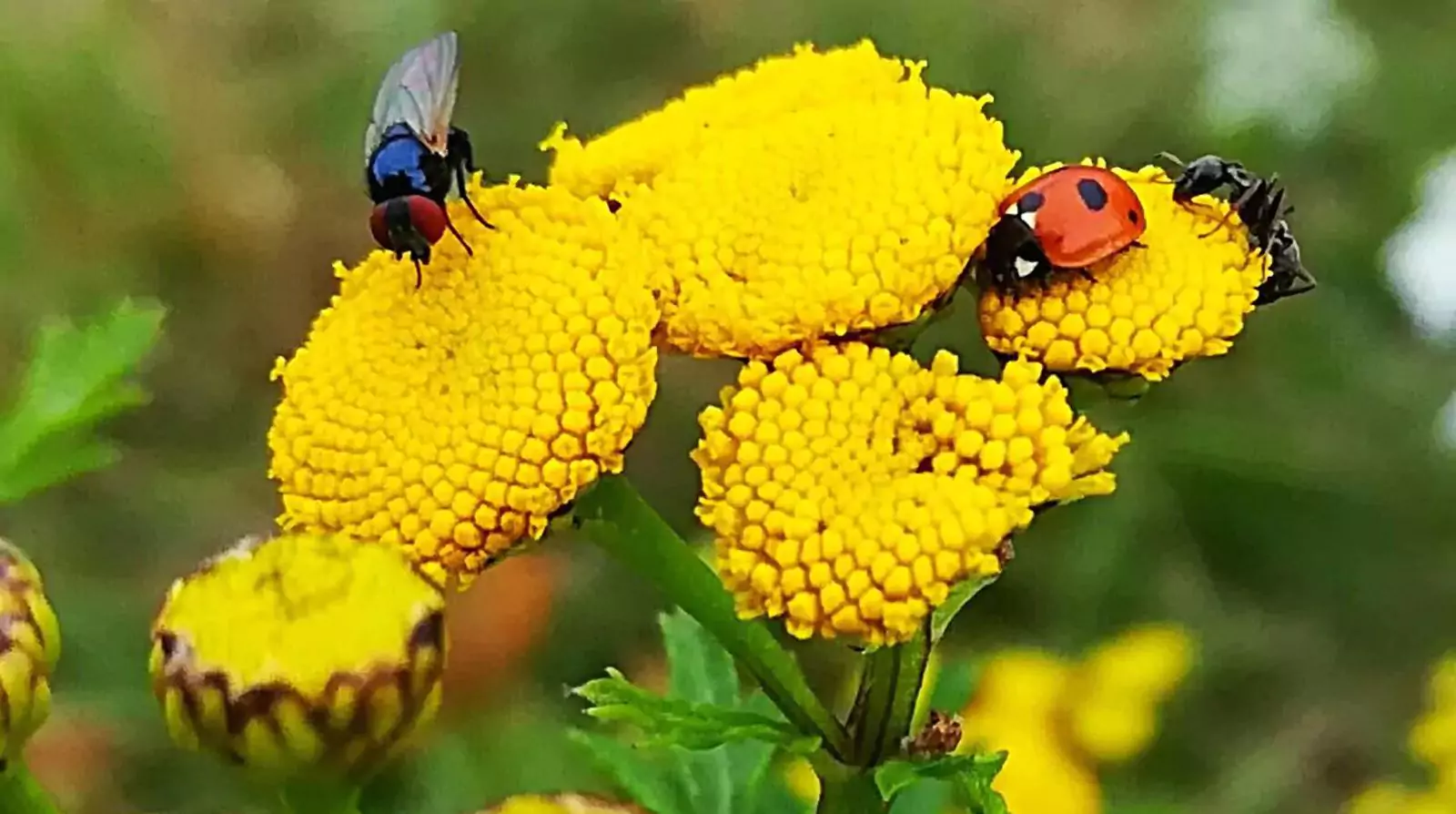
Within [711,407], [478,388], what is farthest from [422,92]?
[711,407]

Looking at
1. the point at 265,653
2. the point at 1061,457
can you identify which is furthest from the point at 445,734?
the point at 1061,457

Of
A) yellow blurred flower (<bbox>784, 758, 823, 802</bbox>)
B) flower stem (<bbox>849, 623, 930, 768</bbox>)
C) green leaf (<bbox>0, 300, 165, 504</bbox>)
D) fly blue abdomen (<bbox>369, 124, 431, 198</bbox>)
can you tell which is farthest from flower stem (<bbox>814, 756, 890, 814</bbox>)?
yellow blurred flower (<bbox>784, 758, 823, 802</bbox>)

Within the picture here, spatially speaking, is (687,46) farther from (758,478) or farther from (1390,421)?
(758,478)

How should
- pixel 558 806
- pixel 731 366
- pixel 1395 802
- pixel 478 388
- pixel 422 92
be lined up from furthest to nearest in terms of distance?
1. pixel 731 366
2. pixel 1395 802
3. pixel 558 806
4. pixel 422 92
5. pixel 478 388

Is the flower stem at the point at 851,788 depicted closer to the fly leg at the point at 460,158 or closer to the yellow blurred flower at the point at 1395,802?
the fly leg at the point at 460,158

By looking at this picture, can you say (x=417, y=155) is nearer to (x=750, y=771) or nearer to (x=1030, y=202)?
(x=1030, y=202)

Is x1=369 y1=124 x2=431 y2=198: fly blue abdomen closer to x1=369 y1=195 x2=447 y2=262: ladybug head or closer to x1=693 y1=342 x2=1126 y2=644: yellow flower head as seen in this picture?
x1=369 y1=195 x2=447 y2=262: ladybug head
